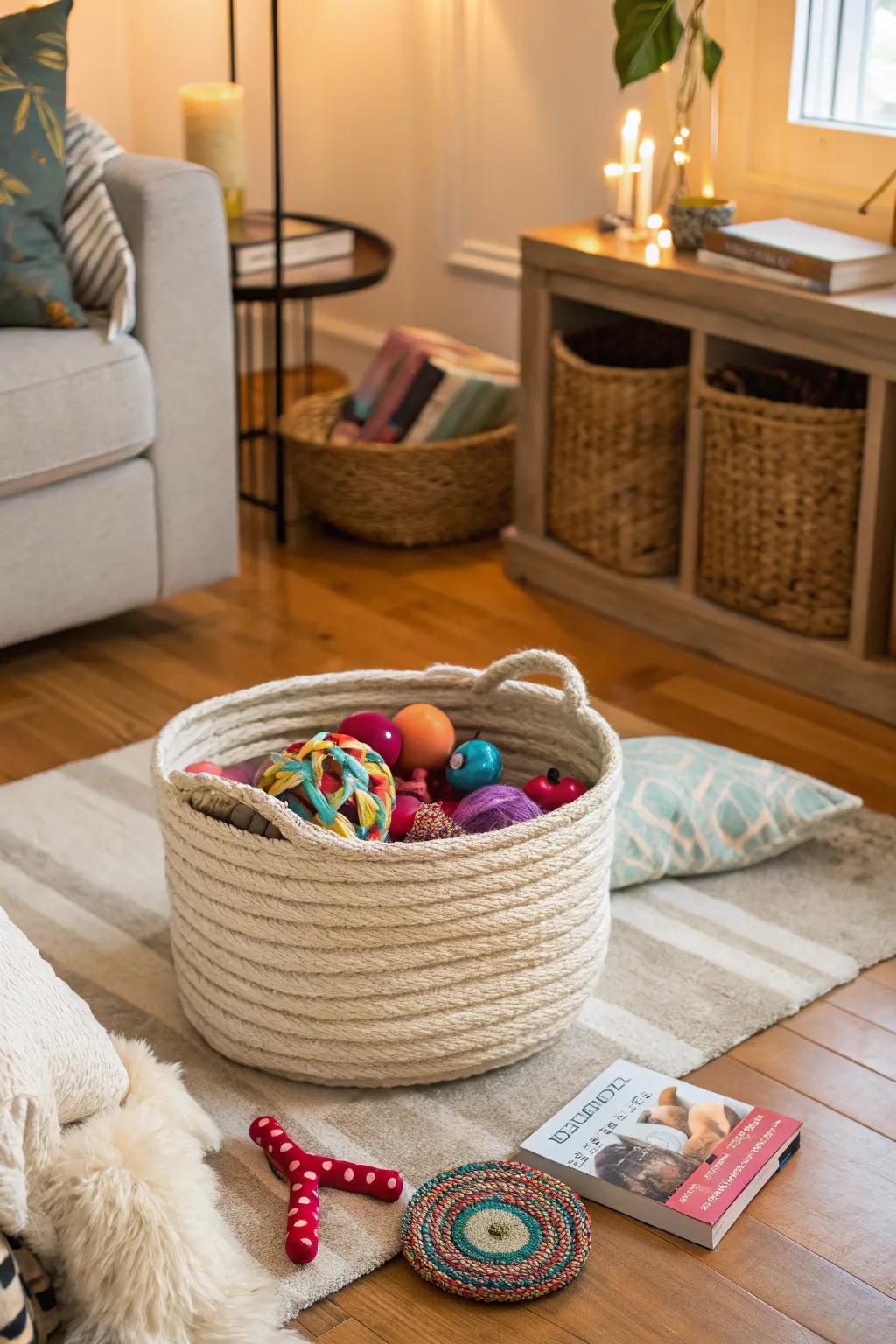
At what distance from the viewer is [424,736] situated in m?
1.82

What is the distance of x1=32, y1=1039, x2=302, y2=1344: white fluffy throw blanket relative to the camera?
4.03 feet

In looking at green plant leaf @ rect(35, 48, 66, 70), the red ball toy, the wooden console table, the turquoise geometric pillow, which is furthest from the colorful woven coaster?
green plant leaf @ rect(35, 48, 66, 70)

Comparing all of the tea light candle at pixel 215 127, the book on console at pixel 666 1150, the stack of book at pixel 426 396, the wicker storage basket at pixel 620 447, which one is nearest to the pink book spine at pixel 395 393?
the stack of book at pixel 426 396

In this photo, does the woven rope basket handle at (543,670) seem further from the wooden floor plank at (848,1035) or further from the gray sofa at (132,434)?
the gray sofa at (132,434)

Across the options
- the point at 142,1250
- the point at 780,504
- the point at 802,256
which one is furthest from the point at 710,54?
the point at 142,1250

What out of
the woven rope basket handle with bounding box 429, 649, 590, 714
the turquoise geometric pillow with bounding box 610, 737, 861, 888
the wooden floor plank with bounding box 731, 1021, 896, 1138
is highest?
the woven rope basket handle with bounding box 429, 649, 590, 714

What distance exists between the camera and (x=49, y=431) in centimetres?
238

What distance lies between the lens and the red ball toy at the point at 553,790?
5.78 ft

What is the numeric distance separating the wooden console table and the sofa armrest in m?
0.54

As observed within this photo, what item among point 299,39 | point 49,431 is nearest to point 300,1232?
point 49,431

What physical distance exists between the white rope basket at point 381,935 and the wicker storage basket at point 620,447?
109cm

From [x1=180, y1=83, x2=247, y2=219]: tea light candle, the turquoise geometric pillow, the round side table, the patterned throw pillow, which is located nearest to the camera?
the turquoise geometric pillow

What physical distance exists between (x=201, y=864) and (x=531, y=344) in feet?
5.00

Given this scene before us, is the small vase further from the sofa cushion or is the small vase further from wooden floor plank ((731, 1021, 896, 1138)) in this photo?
wooden floor plank ((731, 1021, 896, 1138))
